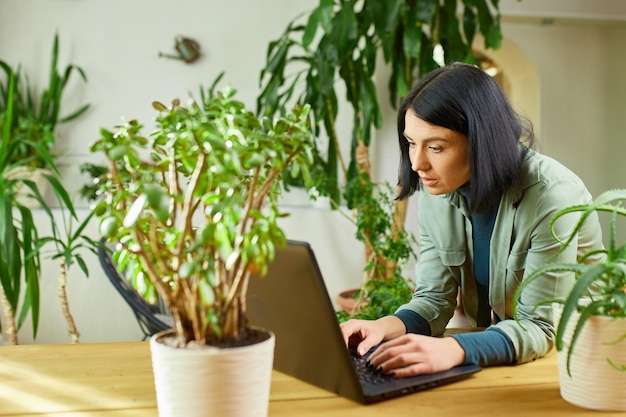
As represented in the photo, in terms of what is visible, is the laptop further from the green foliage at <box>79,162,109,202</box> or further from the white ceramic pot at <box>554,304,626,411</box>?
the green foliage at <box>79,162,109,202</box>

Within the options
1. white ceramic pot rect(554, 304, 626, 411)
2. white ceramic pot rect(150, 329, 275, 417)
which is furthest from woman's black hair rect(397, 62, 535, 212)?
white ceramic pot rect(150, 329, 275, 417)

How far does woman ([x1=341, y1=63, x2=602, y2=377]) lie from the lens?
53.9 inches

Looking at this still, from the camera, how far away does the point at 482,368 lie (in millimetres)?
1155

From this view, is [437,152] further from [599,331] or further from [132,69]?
[132,69]

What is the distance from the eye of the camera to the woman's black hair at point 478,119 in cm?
149

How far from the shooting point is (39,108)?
3.88 metres

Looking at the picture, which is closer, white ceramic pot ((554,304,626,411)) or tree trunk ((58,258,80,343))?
white ceramic pot ((554,304,626,411))

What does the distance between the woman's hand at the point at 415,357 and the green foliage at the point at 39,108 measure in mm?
2946

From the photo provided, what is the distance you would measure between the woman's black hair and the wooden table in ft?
1.44

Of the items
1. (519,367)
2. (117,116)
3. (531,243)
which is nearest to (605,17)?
(117,116)

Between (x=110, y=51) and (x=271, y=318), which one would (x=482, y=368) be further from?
(x=110, y=51)

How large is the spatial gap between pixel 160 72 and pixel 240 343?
3.46 meters

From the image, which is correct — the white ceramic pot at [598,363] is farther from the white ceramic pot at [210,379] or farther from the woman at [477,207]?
the white ceramic pot at [210,379]

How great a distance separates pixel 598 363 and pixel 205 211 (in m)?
0.55
